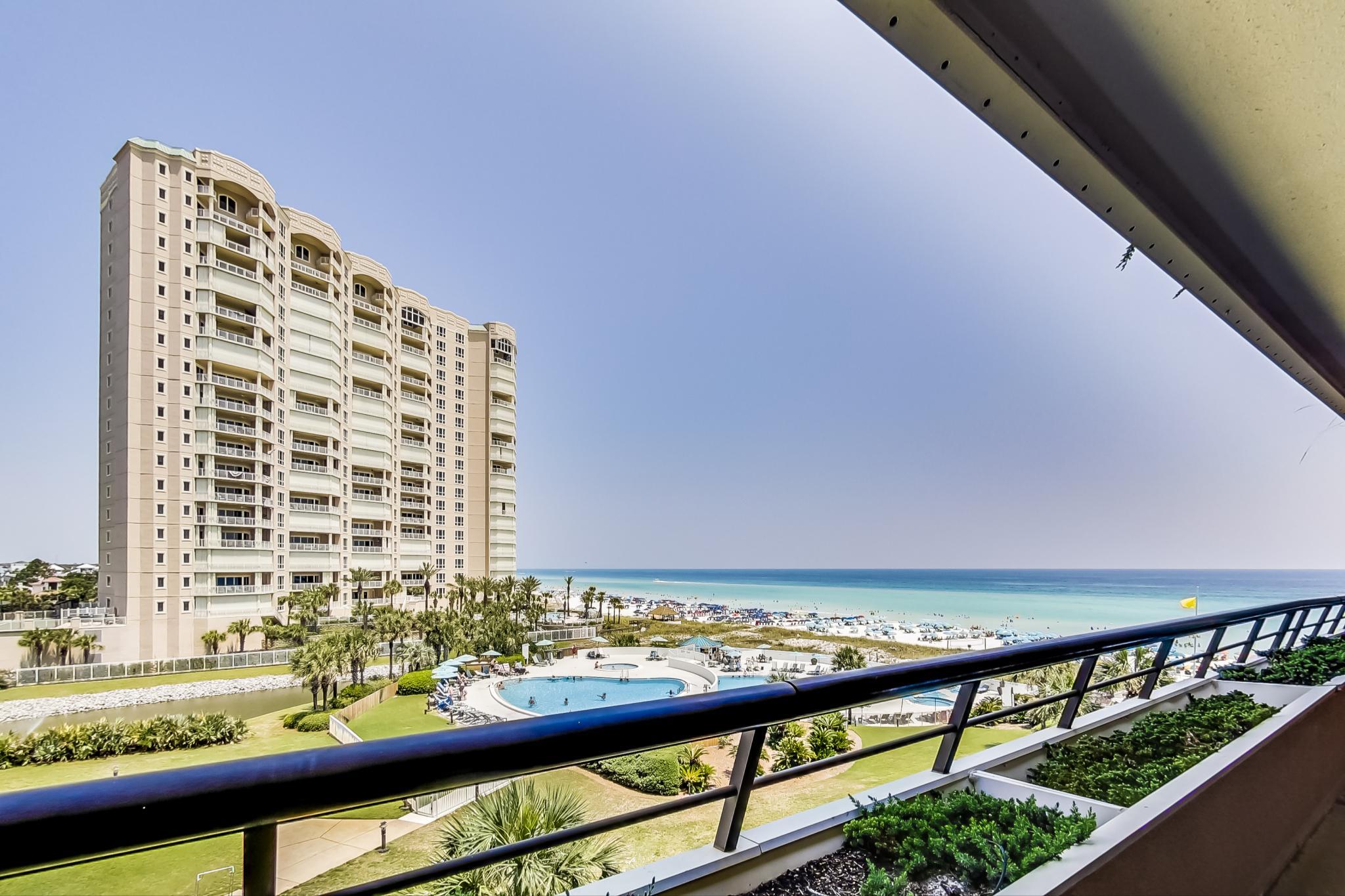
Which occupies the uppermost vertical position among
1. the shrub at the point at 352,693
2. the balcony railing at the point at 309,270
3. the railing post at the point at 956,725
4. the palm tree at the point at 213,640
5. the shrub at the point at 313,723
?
the balcony railing at the point at 309,270

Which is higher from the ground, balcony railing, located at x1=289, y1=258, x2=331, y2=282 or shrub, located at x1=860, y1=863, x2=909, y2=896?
balcony railing, located at x1=289, y1=258, x2=331, y2=282

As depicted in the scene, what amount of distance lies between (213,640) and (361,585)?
24.2 ft

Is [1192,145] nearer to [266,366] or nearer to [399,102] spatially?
[266,366]

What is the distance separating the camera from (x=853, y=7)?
99cm

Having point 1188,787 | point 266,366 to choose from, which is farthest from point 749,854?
point 266,366

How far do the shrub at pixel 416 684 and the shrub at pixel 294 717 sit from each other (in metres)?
3.52

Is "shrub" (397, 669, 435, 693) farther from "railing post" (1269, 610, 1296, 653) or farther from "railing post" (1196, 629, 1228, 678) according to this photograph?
"railing post" (1196, 629, 1228, 678)

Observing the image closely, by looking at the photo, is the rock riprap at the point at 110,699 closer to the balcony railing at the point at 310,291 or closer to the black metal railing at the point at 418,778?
the balcony railing at the point at 310,291

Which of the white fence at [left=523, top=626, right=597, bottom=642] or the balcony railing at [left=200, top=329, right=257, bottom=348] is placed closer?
the balcony railing at [left=200, top=329, right=257, bottom=348]

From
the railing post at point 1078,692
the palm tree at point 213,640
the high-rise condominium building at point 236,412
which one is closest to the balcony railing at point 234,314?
the high-rise condominium building at point 236,412

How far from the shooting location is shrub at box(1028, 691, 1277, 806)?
1.59m

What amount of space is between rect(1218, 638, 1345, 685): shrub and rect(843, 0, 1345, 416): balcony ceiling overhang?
2281 millimetres

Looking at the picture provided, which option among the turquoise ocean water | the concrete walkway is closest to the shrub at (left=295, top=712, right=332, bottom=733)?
the concrete walkway

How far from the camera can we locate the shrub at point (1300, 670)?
3.01m
